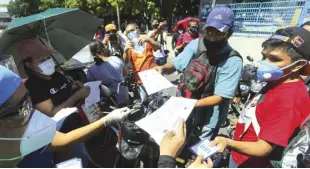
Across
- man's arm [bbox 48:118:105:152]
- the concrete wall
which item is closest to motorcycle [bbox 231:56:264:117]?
man's arm [bbox 48:118:105:152]

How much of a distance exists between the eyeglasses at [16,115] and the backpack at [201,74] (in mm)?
1349

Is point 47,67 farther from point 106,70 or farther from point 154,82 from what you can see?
point 106,70

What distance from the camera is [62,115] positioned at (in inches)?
92.7

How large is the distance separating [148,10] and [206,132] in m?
21.9

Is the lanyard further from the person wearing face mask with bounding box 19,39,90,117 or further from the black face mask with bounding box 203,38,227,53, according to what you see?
the person wearing face mask with bounding box 19,39,90,117

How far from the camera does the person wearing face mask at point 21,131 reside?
130 cm

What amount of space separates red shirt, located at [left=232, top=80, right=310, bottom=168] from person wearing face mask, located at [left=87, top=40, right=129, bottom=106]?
2619 millimetres

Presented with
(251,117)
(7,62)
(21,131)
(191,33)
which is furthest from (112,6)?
(21,131)

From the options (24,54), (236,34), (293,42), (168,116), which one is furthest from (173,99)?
(236,34)

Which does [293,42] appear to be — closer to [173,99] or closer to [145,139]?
[173,99]

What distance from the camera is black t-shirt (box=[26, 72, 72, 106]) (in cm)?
Answer: 224

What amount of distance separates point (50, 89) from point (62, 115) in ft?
0.92

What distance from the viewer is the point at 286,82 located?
1.68 metres

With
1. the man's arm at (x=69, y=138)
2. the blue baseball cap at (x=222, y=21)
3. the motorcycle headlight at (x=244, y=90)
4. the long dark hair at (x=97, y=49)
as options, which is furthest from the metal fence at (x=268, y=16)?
the man's arm at (x=69, y=138)
